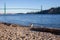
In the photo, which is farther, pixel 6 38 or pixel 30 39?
pixel 30 39

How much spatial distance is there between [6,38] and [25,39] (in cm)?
105

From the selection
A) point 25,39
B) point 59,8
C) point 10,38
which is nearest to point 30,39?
A: point 25,39

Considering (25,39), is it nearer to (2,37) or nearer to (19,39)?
(19,39)

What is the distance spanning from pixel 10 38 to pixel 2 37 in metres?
0.41

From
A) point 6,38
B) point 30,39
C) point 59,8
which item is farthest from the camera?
point 59,8

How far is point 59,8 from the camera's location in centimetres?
15338

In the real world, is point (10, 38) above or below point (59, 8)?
above

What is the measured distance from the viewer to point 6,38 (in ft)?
33.7

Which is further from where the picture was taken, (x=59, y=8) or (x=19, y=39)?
(x=59, y=8)

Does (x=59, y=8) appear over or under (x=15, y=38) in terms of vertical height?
under

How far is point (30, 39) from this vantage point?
11.1 m

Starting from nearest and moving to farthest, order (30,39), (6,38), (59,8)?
(6,38) < (30,39) < (59,8)

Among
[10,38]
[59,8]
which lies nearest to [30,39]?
[10,38]

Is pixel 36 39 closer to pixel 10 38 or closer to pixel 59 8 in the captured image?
pixel 10 38
